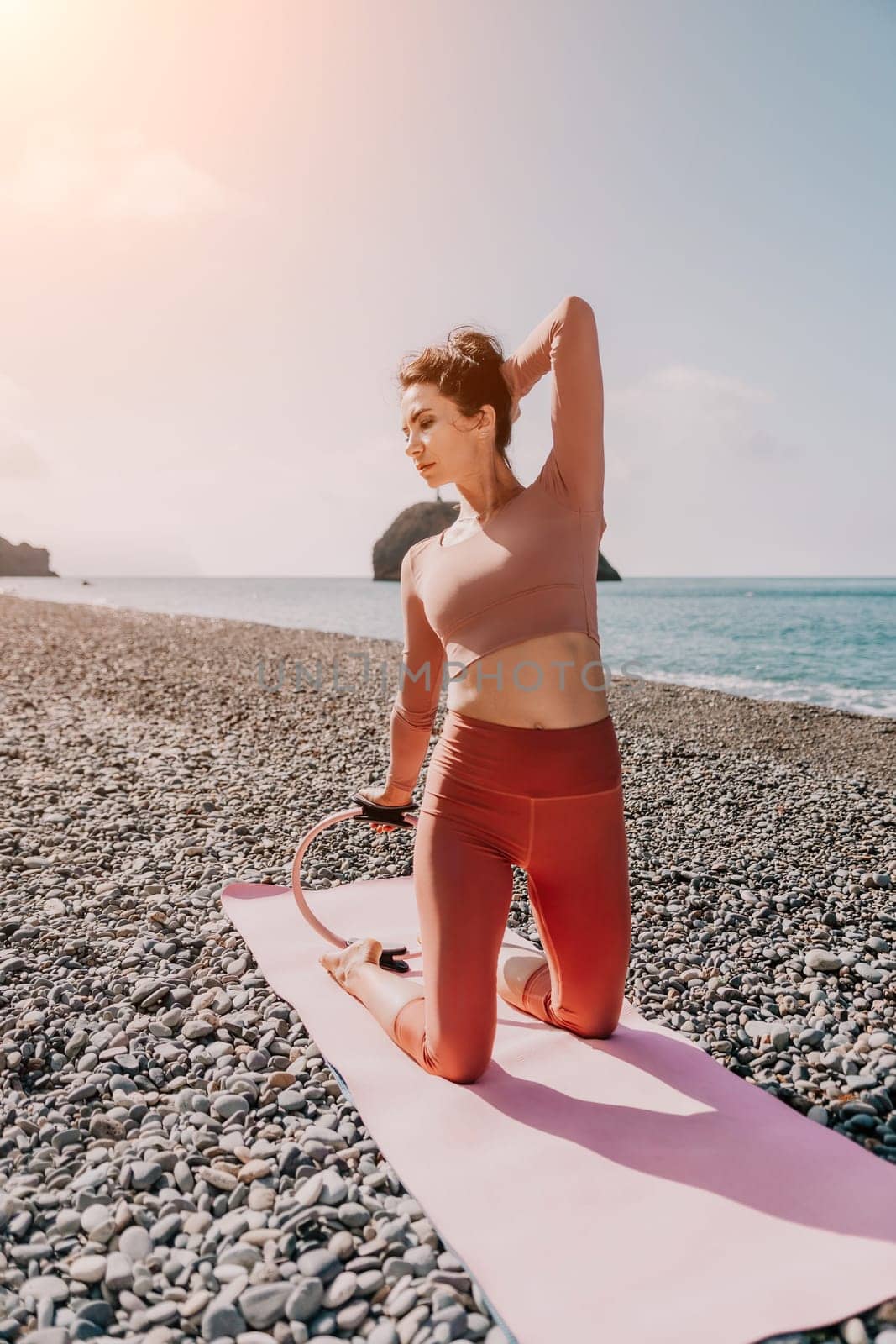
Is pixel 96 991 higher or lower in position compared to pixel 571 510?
lower

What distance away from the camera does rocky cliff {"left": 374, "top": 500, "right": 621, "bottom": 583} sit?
229ft

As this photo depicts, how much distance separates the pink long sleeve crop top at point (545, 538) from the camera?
8.79 feet

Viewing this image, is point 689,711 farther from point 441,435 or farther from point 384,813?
point 441,435

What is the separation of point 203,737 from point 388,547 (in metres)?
71.7

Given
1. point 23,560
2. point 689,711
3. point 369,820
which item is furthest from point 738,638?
point 23,560

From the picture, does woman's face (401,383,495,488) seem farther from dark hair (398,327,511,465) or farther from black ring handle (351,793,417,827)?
black ring handle (351,793,417,827)

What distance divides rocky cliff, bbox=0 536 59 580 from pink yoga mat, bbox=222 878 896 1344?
4865 inches

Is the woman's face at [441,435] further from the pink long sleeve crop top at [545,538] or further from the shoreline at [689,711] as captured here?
the shoreline at [689,711]

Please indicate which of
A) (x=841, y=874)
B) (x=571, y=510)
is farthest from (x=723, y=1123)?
(x=841, y=874)

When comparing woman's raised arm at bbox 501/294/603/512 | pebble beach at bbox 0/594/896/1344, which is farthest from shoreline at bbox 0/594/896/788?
woman's raised arm at bbox 501/294/603/512

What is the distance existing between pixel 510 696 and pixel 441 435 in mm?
905

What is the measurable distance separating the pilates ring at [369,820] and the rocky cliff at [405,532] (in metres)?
62.4

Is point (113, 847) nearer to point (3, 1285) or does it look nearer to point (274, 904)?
point (274, 904)

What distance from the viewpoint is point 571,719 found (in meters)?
2.79
